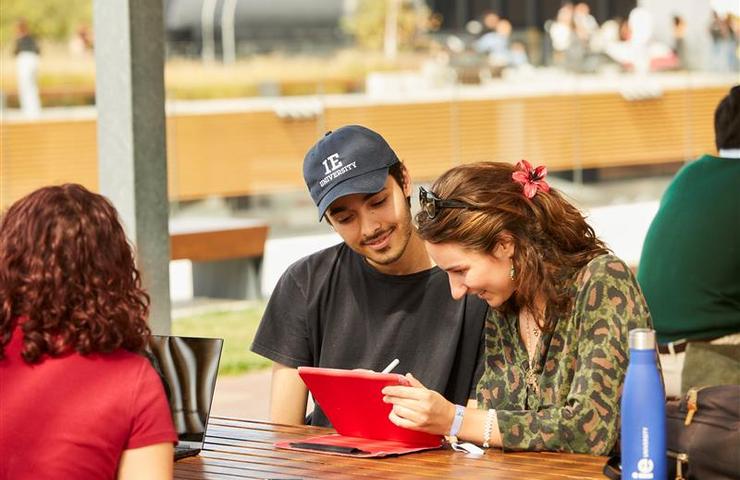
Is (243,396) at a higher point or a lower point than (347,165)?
lower

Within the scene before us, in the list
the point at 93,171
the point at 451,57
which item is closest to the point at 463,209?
the point at 93,171

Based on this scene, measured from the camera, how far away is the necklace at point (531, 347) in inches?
132

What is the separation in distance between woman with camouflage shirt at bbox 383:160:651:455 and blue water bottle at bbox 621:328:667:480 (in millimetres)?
517

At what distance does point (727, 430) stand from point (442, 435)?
71cm

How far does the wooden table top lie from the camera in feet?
9.79

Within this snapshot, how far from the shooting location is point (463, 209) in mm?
3287

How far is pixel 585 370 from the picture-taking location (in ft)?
10.4

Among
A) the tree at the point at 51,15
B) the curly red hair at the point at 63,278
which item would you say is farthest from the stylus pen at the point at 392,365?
the tree at the point at 51,15

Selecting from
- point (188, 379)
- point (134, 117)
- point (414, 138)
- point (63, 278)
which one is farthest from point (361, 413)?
point (414, 138)

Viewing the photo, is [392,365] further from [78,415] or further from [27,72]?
[27,72]

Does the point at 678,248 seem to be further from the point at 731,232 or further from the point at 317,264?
the point at 317,264

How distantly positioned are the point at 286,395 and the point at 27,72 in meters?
13.6

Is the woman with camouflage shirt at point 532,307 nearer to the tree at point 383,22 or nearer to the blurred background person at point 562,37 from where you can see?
the blurred background person at point 562,37

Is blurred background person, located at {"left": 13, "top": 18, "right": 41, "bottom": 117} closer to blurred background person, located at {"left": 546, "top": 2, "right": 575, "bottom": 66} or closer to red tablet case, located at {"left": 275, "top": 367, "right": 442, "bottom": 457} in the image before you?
blurred background person, located at {"left": 546, "top": 2, "right": 575, "bottom": 66}
